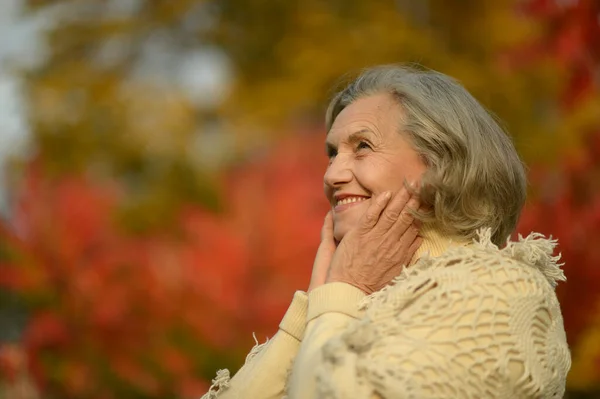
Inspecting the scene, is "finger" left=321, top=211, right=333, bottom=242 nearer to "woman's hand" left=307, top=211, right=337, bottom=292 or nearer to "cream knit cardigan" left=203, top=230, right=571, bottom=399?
"woman's hand" left=307, top=211, right=337, bottom=292

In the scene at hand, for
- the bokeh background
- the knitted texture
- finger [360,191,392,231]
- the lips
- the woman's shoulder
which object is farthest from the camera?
the bokeh background

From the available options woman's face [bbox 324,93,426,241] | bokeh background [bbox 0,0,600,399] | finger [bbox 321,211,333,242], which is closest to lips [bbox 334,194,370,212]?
woman's face [bbox 324,93,426,241]

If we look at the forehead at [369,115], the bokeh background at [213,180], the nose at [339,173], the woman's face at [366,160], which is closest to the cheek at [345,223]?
the woman's face at [366,160]

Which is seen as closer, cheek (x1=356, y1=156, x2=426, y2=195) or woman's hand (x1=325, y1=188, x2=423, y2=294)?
woman's hand (x1=325, y1=188, x2=423, y2=294)

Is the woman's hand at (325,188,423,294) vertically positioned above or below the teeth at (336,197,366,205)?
below

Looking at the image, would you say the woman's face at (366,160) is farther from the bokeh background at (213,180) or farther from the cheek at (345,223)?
the bokeh background at (213,180)

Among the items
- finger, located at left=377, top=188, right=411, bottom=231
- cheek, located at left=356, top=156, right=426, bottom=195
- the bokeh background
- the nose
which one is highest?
the bokeh background

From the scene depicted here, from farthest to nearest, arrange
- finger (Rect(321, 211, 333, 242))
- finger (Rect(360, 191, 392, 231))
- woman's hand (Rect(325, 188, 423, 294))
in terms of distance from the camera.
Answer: finger (Rect(321, 211, 333, 242)) < finger (Rect(360, 191, 392, 231)) < woman's hand (Rect(325, 188, 423, 294))

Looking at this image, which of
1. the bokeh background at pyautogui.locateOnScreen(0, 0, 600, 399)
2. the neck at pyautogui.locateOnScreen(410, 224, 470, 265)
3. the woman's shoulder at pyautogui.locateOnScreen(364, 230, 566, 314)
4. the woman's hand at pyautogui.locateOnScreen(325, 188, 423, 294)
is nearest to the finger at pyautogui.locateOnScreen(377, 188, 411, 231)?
the woman's hand at pyautogui.locateOnScreen(325, 188, 423, 294)

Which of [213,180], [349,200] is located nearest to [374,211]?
[349,200]

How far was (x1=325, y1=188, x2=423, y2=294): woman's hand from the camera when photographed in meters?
2.56

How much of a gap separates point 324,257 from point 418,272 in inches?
17.8

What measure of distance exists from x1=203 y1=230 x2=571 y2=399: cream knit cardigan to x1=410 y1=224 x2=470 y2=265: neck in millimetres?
159

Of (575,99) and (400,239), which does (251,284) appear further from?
(400,239)
